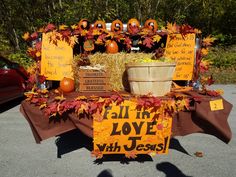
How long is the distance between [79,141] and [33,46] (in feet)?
6.20

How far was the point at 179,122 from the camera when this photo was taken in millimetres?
3996

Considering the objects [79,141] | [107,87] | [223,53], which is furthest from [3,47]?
[107,87]

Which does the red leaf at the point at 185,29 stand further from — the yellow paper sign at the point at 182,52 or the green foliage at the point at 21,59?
the green foliage at the point at 21,59

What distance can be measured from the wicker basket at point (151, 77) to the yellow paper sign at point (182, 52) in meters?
0.85

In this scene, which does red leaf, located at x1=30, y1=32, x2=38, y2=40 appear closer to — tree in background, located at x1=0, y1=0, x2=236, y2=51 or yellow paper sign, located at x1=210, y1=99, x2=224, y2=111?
yellow paper sign, located at x1=210, y1=99, x2=224, y2=111

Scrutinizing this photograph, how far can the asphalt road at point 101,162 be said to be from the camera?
4.22 metres

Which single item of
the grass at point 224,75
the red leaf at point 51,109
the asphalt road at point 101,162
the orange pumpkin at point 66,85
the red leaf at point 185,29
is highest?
the red leaf at point 185,29

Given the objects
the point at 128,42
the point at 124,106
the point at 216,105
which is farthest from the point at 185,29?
the point at 124,106

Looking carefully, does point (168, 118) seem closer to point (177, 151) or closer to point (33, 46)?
point (177, 151)

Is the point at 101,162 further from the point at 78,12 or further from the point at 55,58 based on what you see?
the point at 78,12

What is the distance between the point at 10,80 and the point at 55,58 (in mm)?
4156

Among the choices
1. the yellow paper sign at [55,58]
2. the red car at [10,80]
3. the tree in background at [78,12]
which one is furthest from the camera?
the tree in background at [78,12]

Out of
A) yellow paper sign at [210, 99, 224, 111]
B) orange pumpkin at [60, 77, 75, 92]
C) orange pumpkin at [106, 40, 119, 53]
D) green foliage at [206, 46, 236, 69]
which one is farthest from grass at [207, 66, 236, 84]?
orange pumpkin at [60, 77, 75, 92]

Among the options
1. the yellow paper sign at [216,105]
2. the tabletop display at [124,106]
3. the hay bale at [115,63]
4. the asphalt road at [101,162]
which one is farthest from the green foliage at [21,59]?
the yellow paper sign at [216,105]
